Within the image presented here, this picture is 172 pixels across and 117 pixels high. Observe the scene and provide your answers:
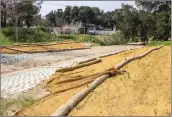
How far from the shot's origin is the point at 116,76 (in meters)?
8.39

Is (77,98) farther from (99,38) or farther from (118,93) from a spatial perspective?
(99,38)

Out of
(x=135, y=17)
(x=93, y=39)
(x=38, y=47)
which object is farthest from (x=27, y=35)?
(x=135, y=17)

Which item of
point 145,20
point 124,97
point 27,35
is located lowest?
point 124,97

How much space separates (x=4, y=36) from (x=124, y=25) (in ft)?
38.7

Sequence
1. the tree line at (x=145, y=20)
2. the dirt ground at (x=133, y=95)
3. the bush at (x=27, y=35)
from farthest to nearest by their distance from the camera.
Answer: the tree line at (x=145, y=20) → the bush at (x=27, y=35) → the dirt ground at (x=133, y=95)

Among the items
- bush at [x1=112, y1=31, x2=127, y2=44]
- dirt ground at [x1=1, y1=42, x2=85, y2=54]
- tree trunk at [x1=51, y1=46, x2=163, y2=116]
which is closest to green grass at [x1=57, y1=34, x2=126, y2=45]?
bush at [x1=112, y1=31, x2=127, y2=44]

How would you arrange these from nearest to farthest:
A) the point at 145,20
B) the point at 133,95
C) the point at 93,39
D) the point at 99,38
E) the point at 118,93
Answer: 1. the point at 133,95
2. the point at 118,93
3. the point at 93,39
4. the point at 145,20
5. the point at 99,38

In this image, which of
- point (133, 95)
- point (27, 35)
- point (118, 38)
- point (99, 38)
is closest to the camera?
point (133, 95)

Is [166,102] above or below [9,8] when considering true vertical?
below

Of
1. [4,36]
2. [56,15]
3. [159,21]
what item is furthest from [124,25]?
[56,15]

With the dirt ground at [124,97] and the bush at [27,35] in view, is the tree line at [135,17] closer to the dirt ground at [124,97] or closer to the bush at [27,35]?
the bush at [27,35]

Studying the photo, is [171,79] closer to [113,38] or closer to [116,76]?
[116,76]

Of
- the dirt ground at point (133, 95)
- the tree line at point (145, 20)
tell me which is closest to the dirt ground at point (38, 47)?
the tree line at point (145, 20)

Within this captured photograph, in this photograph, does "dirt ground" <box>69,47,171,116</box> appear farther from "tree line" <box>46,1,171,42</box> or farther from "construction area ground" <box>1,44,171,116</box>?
"tree line" <box>46,1,171,42</box>
